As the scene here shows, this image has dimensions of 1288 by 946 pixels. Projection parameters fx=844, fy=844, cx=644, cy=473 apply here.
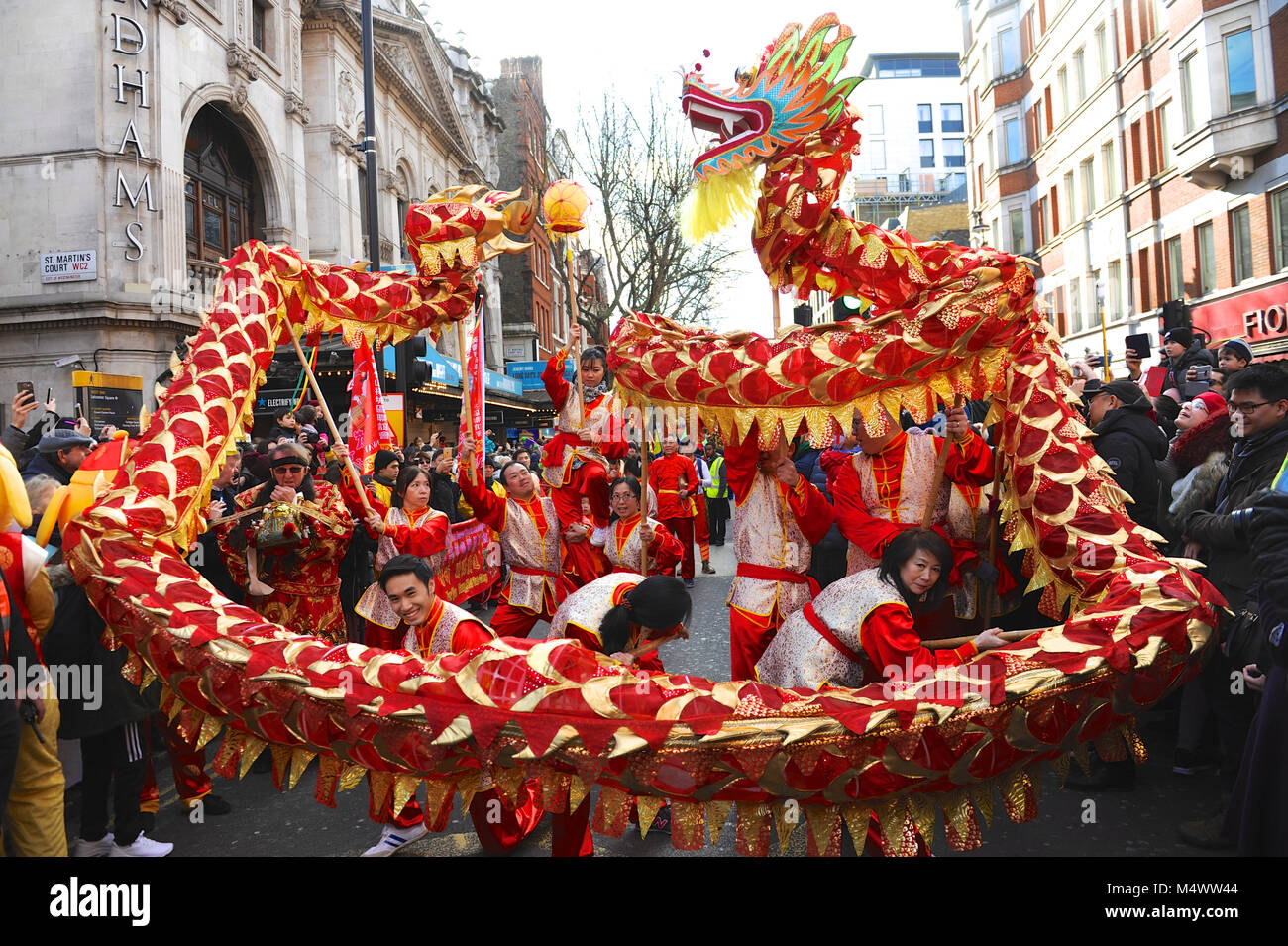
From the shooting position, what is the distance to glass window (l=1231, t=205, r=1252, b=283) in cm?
1727

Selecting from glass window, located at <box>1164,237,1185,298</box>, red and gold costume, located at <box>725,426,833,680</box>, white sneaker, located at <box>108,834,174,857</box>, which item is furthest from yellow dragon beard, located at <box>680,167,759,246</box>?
glass window, located at <box>1164,237,1185,298</box>

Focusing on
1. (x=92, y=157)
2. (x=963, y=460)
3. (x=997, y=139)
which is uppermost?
(x=997, y=139)

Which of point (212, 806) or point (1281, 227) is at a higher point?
point (1281, 227)

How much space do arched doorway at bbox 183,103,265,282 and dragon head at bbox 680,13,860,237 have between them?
1541 centimetres

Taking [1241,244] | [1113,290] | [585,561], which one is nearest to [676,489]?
[585,561]

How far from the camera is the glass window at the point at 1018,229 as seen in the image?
101 feet

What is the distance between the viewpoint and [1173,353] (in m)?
7.83

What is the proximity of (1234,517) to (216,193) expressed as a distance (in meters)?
19.1

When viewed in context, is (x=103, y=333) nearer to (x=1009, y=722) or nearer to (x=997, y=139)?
(x=1009, y=722)

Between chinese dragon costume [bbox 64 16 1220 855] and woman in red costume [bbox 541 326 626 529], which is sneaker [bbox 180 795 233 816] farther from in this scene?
woman in red costume [bbox 541 326 626 529]

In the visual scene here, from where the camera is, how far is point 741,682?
2215 mm

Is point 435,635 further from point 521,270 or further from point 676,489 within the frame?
point 521,270
